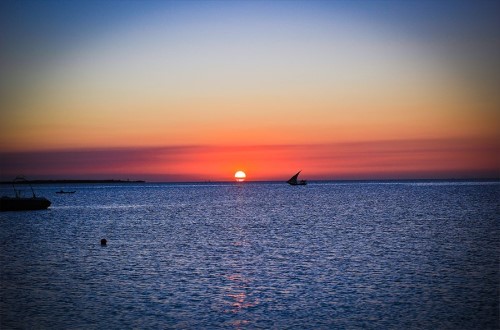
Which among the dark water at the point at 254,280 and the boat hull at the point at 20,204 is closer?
the dark water at the point at 254,280

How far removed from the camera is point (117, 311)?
27.2 m

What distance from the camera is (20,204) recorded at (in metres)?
107

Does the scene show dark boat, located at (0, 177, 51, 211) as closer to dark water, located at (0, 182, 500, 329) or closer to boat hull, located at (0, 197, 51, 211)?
boat hull, located at (0, 197, 51, 211)

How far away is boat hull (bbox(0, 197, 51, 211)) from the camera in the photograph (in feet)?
345

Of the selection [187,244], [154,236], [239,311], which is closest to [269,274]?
[239,311]

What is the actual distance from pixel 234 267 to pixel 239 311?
13.3 meters

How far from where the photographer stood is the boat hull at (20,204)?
105 meters

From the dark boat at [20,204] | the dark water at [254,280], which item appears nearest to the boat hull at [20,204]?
the dark boat at [20,204]

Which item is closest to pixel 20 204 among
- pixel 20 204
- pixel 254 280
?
pixel 20 204

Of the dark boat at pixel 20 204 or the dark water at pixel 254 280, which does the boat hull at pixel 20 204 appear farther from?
the dark water at pixel 254 280

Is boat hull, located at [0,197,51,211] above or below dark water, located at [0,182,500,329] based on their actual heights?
above

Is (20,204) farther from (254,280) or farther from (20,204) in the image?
(254,280)

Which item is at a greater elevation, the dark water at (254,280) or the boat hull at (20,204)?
the boat hull at (20,204)

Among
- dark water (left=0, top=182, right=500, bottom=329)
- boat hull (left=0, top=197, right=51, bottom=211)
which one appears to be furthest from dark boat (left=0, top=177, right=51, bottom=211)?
dark water (left=0, top=182, right=500, bottom=329)
